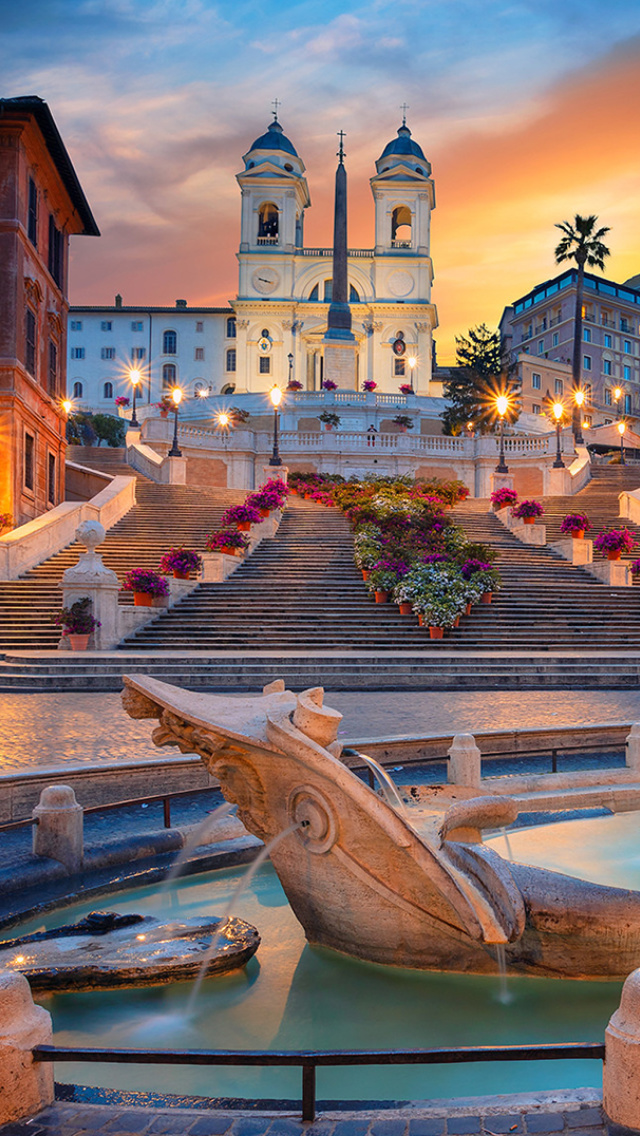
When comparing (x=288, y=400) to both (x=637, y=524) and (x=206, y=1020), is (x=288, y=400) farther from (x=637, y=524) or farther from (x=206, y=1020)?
(x=206, y=1020)

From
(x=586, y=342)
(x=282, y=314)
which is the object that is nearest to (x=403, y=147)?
(x=282, y=314)

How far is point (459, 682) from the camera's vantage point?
16250 millimetres

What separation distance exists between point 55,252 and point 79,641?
2130cm

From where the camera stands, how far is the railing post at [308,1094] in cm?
308

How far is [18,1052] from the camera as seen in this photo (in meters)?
3.10

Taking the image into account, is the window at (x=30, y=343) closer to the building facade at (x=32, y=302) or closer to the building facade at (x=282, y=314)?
the building facade at (x=32, y=302)

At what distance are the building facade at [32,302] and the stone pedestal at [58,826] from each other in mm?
22634

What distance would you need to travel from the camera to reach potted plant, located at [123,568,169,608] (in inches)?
Result: 797

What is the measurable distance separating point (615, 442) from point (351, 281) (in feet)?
113

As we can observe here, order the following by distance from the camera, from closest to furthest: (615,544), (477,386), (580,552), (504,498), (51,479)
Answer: (615,544) < (580,552) < (504,498) < (51,479) < (477,386)

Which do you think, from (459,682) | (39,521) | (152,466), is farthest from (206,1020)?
(152,466)

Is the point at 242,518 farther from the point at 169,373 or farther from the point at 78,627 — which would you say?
the point at 169,373

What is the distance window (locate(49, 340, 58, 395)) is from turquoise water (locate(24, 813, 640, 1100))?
30713mm

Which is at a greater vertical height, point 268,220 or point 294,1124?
point 268,220
